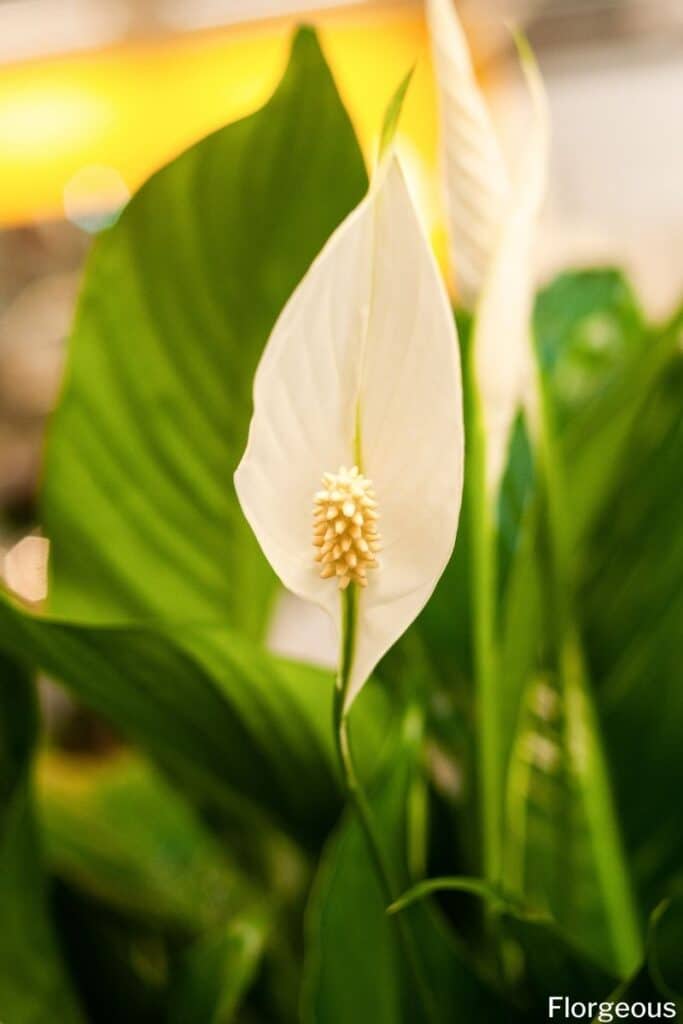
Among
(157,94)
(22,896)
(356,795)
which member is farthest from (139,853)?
(157,94)

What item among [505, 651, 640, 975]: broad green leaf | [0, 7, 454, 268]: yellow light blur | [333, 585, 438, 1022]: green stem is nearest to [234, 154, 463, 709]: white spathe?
[333, 585, 438, 1022]: green stem

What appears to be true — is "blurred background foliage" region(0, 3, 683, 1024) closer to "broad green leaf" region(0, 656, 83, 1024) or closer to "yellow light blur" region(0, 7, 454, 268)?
"broad green leaf" region(0, 656, 83, 1024)

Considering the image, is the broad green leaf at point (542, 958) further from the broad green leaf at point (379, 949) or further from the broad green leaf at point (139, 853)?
the broad green leaf at point (139, 853)

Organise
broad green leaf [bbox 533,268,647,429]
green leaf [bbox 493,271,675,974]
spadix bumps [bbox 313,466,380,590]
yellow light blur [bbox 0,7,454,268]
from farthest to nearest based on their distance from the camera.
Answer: yellow light blur [bbox 0,7,454,268]
broad green leaf [bbox 533,268,647,429]
green leaf [bbox 493,271,675,974]
spadix bumps [bbox 313,466,380,590]

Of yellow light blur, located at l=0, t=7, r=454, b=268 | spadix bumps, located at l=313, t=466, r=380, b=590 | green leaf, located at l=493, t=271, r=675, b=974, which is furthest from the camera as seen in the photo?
yellow light blur, located at l=0, t=7, r=454, b=268

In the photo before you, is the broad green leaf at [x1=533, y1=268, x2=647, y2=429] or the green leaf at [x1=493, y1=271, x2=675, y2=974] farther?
the broad green leaf at [x1=533, y1=268, x2=647, y2=429]

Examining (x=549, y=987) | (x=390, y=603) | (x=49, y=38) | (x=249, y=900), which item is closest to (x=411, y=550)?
(x=390, y=603)

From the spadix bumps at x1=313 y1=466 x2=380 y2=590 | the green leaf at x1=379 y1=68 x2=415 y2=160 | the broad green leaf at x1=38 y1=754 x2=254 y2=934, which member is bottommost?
the broad green leaf at x1=38 y1=754 x2=254 y2=934
